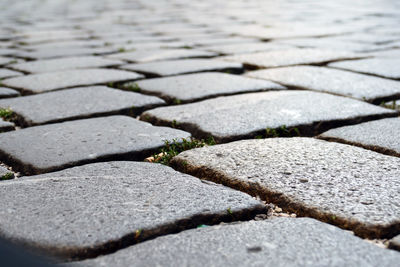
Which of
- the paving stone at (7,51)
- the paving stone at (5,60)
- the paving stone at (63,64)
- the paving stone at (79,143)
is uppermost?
the paving stone at (79,143)

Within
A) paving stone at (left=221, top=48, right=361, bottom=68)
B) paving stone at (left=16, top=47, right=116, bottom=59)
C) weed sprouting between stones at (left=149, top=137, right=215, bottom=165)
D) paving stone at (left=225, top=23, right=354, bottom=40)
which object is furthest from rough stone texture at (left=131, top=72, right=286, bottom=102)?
paving stone at (left=225, top=23, right=354, bottom=40)

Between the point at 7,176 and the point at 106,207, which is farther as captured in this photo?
the point at 7,176

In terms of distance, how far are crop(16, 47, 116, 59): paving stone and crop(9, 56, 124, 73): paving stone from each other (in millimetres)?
209

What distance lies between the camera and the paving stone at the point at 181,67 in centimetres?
273

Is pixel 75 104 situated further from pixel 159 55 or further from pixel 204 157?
pixel 159 55

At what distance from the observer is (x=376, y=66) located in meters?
2.71

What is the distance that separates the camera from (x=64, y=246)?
948 mm

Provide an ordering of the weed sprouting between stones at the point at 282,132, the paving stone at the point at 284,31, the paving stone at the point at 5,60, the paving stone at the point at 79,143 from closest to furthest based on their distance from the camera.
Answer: the paving stone at the point at 79,143, the weed sprouting between stones at the point at 282,132, the paving stone at the point at 5,60, the paving stone at the point at 284,31

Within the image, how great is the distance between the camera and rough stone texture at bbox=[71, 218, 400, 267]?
892mm

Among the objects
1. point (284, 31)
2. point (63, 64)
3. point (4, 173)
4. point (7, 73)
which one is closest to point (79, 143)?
point (4, 173)

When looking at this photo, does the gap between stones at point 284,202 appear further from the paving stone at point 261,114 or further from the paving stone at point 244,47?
the paving stone at point 244,47

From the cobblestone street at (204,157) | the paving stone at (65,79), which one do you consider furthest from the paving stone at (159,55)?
the paving stone at (65,79)

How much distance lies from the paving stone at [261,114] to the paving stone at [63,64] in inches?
44.8

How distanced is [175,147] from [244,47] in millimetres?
2123
